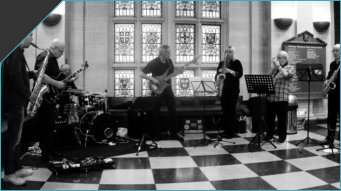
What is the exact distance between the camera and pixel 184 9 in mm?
7223

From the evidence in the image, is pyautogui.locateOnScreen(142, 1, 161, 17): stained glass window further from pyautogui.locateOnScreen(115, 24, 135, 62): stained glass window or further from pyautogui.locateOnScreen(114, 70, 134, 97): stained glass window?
pyautogui.locateOnScreen(114, 70, 134, 97): stained glass window

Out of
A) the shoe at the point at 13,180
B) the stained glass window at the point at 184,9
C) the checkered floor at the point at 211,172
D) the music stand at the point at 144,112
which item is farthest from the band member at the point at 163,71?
the shoe at the point at 13,180

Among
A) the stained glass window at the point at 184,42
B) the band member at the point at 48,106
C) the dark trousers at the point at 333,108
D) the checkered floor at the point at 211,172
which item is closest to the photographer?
the checkered floor at the point at 211,172

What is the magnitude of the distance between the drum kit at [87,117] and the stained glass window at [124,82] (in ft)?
4.36

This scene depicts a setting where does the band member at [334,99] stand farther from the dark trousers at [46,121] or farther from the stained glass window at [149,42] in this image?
the dark trousers at [46,121]

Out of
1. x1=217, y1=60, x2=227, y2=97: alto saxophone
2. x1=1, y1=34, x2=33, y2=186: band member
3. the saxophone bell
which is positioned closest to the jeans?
x1=217, y1=60, x2=227, y2=97: alto saxophone

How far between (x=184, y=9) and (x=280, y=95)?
2890 millimetres

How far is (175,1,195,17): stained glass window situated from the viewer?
7.20 metres

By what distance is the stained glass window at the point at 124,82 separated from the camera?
23.0 feet

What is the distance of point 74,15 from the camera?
265 inches

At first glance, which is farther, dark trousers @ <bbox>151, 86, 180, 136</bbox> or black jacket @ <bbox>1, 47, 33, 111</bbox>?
dark trousers @ <bbox>151, 86, 180, 136</bbox>

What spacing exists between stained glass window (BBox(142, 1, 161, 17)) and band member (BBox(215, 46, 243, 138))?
2116mm

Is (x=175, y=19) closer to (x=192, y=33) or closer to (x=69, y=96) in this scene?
(x=192, y=33)

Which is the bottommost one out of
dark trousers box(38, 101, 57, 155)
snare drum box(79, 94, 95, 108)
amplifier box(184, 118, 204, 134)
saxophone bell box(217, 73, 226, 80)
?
amplifier box(184, 118, 204, 134)
